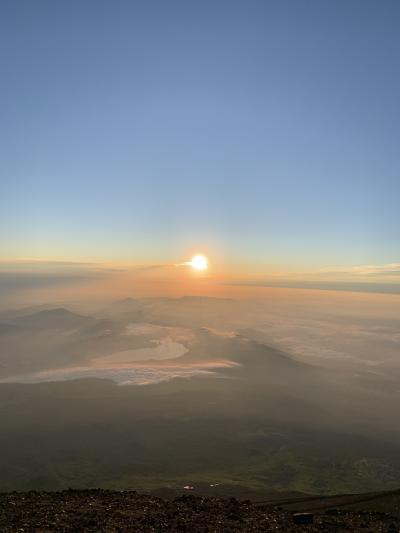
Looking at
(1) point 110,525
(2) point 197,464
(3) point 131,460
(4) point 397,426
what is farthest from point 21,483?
(4) point 397,426

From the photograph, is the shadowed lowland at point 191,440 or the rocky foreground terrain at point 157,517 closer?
the rocky foreground terrain at point 157,517

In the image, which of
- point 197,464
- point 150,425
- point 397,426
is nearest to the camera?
point 197,464

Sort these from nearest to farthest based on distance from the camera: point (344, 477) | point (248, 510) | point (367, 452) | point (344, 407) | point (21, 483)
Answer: point (248, 510) < point (21, 483) < point (344, 477) < point (367, 452) < point (344, 407)

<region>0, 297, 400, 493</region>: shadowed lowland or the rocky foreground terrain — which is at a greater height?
the rocky foreground terrain

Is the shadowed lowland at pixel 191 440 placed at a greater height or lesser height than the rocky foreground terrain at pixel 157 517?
lesser

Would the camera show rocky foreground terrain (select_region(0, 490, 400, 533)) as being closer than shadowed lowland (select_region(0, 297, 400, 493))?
Yes

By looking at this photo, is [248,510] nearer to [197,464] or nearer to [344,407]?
[197,464]

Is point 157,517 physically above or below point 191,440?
above

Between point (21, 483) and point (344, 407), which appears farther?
point (344, 407)
